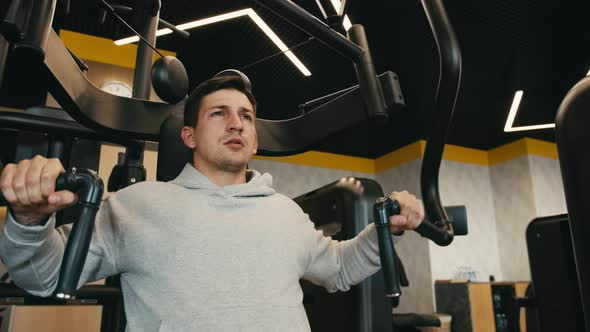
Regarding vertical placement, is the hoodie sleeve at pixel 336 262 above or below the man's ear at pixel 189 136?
below

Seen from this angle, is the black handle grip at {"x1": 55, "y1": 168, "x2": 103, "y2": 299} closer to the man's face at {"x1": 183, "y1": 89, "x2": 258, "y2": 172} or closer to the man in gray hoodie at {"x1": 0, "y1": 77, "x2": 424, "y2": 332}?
the man in gray hoodie at {"x1": 0, "y1": 77, "x2": 424, "y2": 332}

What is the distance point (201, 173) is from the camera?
1154mm

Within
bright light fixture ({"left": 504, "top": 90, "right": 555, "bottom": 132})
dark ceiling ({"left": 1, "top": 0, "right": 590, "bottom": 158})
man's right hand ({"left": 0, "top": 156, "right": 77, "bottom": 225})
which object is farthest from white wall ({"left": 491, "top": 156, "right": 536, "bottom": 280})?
man's right hand ({"left": 0, "top": 156, "right": 77, "bottom": 225})

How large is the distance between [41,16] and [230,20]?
3.04m

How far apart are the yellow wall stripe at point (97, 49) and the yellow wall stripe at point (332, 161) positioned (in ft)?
9.05

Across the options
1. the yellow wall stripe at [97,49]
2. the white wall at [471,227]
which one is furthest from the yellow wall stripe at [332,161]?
the yellow wall stripe at [97,49]

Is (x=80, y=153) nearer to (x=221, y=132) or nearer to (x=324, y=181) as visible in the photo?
(x=221, y=132)

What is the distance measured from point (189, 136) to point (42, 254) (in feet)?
1.73

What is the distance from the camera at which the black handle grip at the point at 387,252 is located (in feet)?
2.14

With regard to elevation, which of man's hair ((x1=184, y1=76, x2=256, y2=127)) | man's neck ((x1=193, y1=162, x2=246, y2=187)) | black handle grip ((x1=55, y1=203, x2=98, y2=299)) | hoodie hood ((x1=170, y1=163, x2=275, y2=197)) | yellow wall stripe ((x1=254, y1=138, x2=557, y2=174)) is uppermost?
yellow wall stripe ((x1=254, y1=138, x2=557, y2=174))

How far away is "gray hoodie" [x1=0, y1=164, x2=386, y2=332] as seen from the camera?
0.90 meters

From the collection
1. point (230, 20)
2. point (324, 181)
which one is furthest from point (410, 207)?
point (324, 181)

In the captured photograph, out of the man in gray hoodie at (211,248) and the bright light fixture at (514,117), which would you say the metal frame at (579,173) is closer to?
the man in gray hoodie at (211,248)

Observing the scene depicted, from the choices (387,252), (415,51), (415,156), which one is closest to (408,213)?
(387,252)
